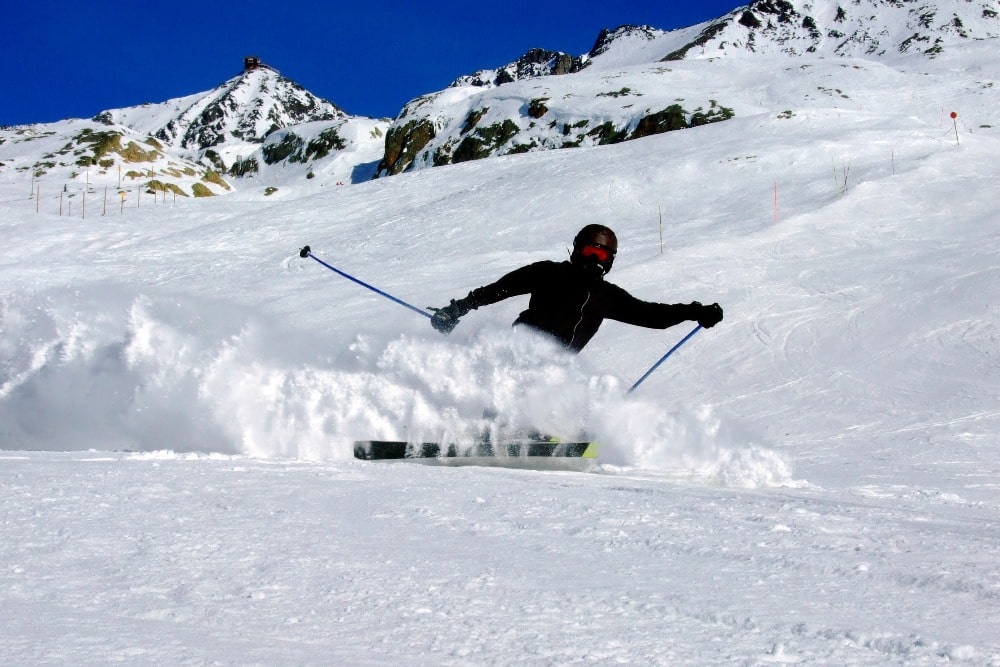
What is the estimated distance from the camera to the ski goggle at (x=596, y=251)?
686 centimetres

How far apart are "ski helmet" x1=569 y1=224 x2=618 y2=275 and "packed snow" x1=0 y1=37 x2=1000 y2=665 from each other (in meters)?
0.77

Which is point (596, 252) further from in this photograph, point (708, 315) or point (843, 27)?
point (843, 27)

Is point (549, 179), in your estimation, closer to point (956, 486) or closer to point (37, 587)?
point (956, 486)

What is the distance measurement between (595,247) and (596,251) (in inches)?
1.3

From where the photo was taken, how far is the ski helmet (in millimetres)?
6848

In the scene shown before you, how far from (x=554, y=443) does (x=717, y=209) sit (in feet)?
55.8

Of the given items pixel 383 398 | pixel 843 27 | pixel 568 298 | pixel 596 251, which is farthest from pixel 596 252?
pixel 843 27

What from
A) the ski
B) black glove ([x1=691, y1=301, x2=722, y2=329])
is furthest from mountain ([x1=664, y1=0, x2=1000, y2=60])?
the ski

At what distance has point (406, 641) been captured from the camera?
2367 millimetres

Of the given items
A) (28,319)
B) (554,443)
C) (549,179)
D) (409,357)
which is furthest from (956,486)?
(549,179)

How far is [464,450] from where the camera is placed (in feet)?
22.5

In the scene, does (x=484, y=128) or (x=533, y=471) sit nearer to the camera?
(x=533, y=471)

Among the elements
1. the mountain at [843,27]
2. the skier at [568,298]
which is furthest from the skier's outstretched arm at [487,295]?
the mountain at [843,27]

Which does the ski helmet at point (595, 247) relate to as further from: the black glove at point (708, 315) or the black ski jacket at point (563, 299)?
the black glove at point (708, 315)
